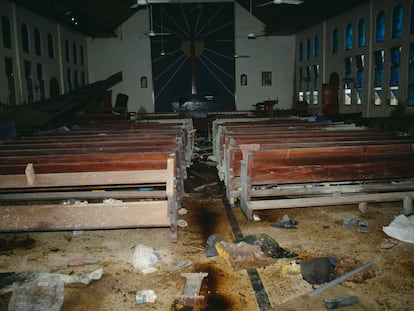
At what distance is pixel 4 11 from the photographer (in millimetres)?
11539

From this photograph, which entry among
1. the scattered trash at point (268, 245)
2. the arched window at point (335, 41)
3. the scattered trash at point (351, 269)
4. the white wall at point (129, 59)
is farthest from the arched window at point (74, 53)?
the scattered trash at point (351, 269)

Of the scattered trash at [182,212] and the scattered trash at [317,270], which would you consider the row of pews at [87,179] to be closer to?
the scattered trash at [182,212]

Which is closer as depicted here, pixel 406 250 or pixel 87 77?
pixel 406 250

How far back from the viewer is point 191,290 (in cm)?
247

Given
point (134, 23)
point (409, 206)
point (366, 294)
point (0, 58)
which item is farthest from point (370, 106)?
point (134, 23)

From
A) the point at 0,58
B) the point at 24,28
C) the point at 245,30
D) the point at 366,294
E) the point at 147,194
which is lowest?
the point at 366,294

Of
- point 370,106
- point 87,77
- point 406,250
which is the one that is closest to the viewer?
point 406,250

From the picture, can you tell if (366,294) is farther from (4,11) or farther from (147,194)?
(4,11)

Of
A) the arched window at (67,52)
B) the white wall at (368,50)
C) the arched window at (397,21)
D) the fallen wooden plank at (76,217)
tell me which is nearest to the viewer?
the fallen wooden plank at (76,217)

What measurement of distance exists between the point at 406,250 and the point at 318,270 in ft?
3.14

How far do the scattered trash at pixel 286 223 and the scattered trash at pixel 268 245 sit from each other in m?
0.50

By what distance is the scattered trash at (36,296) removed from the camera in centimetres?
235

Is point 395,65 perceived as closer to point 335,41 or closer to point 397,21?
point 397,21

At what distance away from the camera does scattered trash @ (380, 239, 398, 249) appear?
315 centimetres
